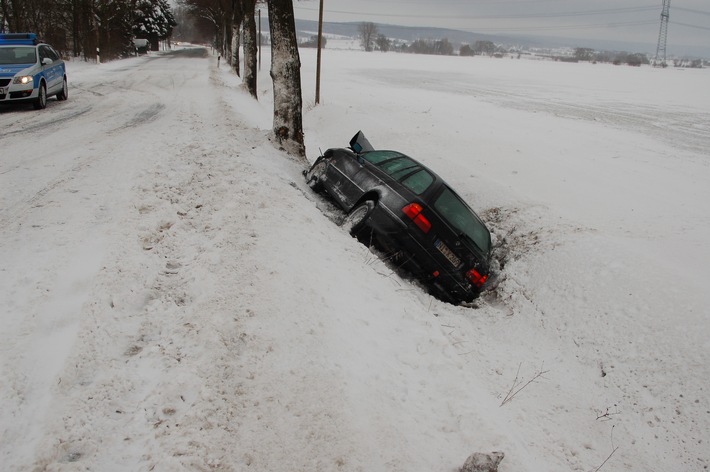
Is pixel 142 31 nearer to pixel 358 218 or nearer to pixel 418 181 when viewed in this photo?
pixel 358 218

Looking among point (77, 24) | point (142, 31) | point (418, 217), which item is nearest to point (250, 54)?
point (418, 217)

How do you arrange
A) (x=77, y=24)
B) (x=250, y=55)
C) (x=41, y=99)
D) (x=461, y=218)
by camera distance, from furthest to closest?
(x=77, y=24) < (x=250, y=55) < (x=41, y=99) < (x=461, y=218)

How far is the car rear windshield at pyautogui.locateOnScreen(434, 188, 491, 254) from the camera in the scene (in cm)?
580

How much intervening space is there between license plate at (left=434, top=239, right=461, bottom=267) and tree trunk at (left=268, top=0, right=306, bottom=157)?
17.0 feet

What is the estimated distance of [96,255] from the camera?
4.11m

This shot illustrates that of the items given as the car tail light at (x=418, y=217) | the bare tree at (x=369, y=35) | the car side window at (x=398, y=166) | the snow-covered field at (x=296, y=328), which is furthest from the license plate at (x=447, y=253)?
the bare tree at (x=369, y=35)

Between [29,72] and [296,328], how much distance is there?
1176 centimetres

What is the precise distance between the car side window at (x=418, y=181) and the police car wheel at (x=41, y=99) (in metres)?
10.5

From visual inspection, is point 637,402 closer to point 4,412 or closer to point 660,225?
point 660,225

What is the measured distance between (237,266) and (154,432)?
1.86m

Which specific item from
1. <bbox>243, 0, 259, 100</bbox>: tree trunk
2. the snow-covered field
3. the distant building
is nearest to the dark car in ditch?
the snow-covered field

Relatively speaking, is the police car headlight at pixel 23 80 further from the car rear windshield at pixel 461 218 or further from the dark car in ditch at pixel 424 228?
the car rear windshield at pixel 461 218

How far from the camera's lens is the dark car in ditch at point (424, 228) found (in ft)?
18.1

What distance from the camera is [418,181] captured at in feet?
20.0
